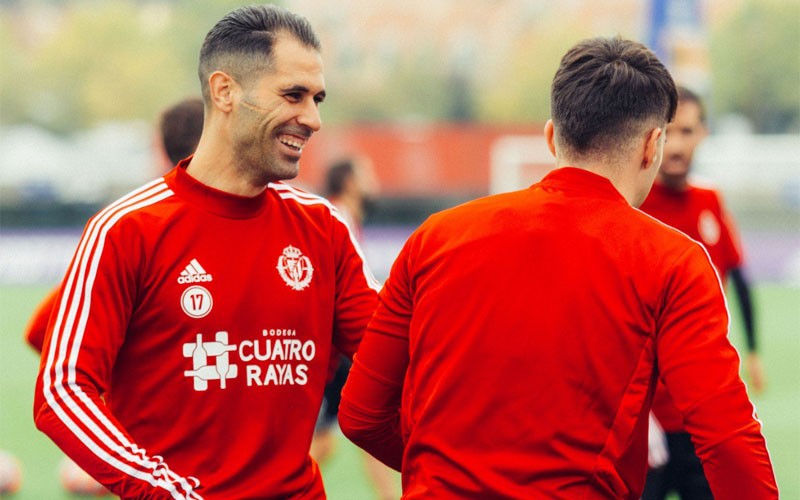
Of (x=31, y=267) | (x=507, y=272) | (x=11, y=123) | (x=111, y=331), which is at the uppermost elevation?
(x=507, y=272)

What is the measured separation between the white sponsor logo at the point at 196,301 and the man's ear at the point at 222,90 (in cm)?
51

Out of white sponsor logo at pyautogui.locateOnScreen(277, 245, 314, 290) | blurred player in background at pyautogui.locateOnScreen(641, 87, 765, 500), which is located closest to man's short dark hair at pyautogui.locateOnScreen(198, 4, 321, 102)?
white sponsor logo at pyautogui.locateOnScreen(277, 245, 314, 290)

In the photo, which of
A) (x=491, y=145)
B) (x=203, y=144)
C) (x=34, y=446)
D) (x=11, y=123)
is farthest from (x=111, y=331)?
(x=11, y=123)

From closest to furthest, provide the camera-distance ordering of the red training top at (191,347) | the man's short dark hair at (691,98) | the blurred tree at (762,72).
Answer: the red training top at (191,347)
the man's short dark hair at (691,98)
the blurred tree at (762,72)

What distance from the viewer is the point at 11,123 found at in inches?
1943

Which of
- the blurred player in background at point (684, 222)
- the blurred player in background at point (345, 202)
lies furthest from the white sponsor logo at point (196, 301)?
the blurred player in background at point (345, 202)

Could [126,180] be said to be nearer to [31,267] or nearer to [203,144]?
[31,267]

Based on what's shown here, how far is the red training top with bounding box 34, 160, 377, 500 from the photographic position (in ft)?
8.98

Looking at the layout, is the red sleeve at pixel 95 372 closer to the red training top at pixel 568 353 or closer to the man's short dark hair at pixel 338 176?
the red training top at pixel 568 353

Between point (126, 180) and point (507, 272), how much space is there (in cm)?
3171

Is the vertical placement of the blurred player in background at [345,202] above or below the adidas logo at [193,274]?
below

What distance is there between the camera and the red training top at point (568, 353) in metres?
2.46

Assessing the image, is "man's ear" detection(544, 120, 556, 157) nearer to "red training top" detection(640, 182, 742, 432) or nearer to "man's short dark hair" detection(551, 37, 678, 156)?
"man's short dark hair" detection(551, 37, 678, 156)

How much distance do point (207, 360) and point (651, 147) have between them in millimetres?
1193
